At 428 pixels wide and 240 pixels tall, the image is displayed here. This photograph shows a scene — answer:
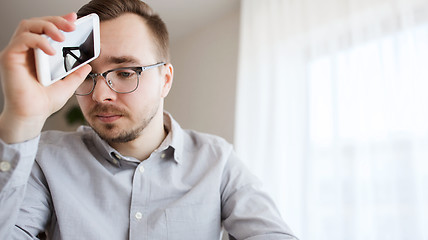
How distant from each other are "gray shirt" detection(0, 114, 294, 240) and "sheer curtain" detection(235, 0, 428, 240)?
2.93 feet

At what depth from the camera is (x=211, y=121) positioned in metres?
2.79

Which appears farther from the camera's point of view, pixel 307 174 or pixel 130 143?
pixel 307 174

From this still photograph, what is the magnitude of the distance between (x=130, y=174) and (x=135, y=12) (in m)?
0.50

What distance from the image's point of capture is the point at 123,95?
1002mm

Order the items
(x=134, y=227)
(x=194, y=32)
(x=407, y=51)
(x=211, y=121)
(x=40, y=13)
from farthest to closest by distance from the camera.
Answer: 1. (x=211, y=121)
2. (x=194, y=32)
3. (x=407, y=51)
4. (x=40, y=13)
5. (x=134, y=227)

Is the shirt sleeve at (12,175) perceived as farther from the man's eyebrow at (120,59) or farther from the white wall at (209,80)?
the white wall at (209,80)

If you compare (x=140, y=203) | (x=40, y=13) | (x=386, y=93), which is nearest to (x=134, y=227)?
(x=140, y=203)

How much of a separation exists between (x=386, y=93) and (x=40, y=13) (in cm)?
154

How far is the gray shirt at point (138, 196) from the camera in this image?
37.0 inches

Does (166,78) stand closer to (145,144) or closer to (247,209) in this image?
(145,144)

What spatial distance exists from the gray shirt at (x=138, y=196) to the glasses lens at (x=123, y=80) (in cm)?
16

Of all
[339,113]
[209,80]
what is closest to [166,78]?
[339,113]

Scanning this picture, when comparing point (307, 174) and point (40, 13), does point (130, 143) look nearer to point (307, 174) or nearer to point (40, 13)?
point (40, 13)

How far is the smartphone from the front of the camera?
68 centimetres
